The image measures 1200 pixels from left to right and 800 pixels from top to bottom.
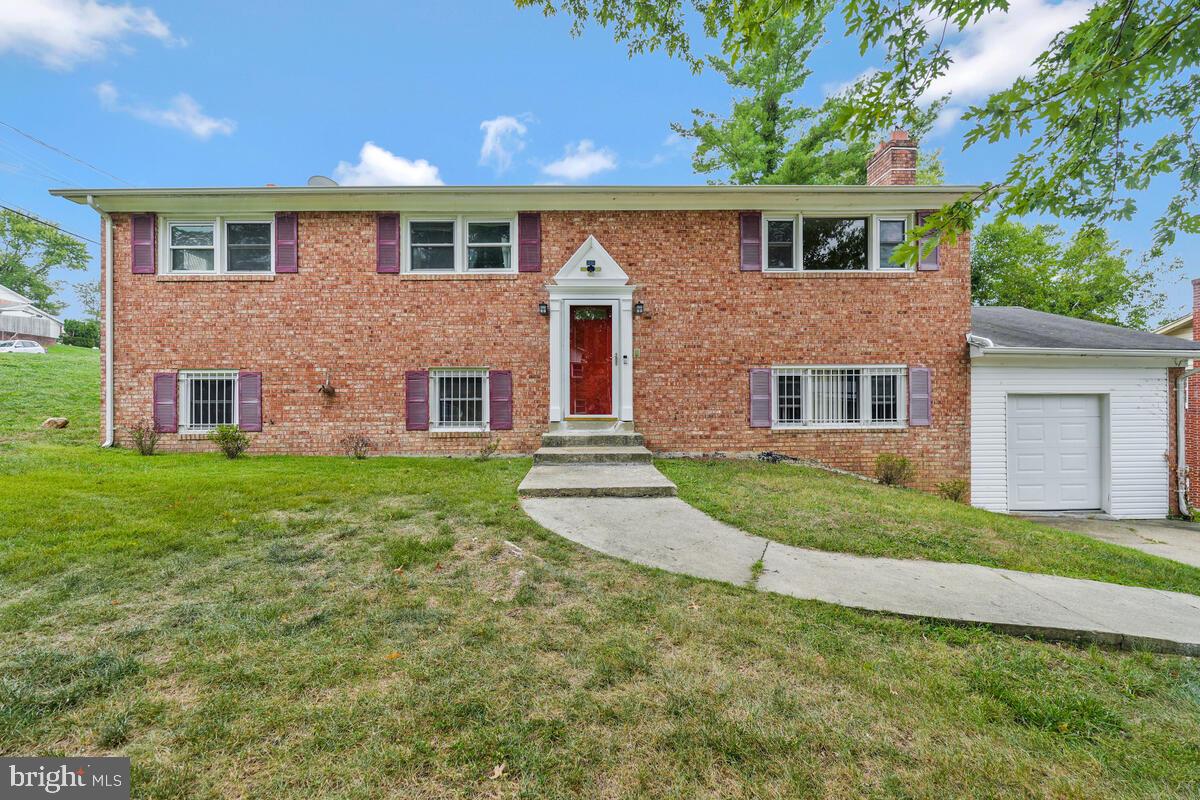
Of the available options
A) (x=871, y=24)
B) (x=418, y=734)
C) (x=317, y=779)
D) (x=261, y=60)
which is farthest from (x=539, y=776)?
(x=261, y=60)

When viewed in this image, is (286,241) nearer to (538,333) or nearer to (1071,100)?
(538,333)

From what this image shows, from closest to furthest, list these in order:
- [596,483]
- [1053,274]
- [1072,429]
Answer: [596,483] → [1072,429] → [1053,274]

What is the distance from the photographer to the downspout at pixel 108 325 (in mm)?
8688

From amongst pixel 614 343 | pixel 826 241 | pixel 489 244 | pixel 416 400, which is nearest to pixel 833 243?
pixel 826 241

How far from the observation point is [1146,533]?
25.0 feet

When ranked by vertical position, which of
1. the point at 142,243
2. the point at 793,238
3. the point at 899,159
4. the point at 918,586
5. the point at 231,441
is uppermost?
the point at 899,159

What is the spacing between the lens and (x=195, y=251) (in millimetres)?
8969

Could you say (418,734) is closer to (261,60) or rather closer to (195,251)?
(195,251)

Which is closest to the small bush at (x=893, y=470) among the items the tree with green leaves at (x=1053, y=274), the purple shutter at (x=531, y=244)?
the purple shutter at (x=531, y=244)

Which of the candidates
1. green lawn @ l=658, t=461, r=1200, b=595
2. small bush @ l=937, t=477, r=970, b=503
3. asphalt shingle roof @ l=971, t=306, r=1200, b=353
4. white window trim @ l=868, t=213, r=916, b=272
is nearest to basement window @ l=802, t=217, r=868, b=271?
white window trim @ l=868, t=213, r=916, b=272

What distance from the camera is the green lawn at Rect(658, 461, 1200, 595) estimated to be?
409 cm

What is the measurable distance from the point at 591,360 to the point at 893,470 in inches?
232

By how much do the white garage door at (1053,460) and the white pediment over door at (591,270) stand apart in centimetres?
785

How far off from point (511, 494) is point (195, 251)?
8.38 meters
